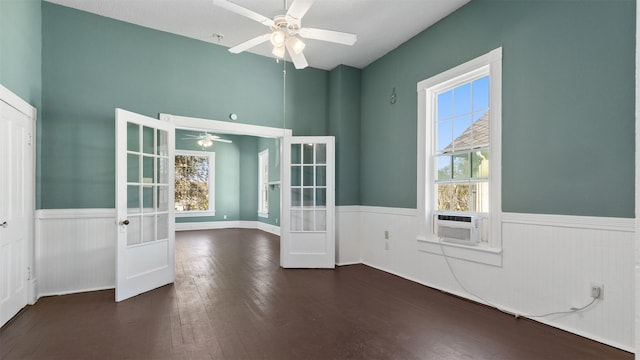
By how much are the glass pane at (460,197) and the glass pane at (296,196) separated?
2229mm

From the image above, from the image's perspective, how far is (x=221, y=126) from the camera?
4699 millimetres

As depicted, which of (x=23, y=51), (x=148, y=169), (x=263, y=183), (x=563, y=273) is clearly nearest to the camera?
(x=563, y=273)

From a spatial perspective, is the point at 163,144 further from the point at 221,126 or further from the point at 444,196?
the point at 444,196

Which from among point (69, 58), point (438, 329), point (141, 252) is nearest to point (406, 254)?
point (438, 329)

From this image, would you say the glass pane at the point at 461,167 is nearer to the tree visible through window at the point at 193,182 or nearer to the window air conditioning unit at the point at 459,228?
the window air conditioning unit at the point at 459,228

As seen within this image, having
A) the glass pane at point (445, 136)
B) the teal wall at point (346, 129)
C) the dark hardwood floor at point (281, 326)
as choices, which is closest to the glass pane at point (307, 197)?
the teal wall at point (346, 129)

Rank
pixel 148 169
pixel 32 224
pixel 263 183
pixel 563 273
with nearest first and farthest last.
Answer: pixel 563 273, pixel 32 224, pixel 148 169, pixel 263 183

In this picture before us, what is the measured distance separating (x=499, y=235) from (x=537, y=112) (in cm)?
121

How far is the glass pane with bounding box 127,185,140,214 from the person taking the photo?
12.4ft

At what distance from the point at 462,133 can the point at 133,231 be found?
3.91 metres

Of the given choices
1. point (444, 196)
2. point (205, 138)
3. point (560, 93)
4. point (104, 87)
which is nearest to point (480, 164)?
point (444, 196)

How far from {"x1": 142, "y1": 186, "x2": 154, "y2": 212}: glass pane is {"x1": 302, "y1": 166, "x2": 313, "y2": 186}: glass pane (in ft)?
6.98

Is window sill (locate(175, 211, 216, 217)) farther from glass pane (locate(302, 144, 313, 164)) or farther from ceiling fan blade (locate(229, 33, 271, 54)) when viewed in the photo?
ceiling fan blade (locate(229, 33, 271, 54))

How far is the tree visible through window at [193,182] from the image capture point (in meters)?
9.53
